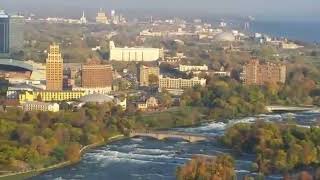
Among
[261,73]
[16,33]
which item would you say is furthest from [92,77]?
[16,33]

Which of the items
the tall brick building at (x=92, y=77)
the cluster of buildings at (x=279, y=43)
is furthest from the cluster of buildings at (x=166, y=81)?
the cluster of buildings at (x=279, y=43)

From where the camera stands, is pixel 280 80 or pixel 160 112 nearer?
pixel 160 112

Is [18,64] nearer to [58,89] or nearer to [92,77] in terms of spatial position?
[92,77]

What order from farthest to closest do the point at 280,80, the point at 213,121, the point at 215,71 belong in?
1. the point at 215,71
2. the point at 280,80
3. the point at 213,121

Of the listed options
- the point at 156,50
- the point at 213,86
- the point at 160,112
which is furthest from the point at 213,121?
the point at 156,50

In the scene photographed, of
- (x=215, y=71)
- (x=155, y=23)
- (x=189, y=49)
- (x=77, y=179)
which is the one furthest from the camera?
(x=155, y=23)

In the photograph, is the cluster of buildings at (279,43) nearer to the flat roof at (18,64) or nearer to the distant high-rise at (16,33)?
the distant high-rise at (16,33)

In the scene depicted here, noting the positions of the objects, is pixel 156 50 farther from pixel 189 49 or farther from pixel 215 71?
pixel 215 71

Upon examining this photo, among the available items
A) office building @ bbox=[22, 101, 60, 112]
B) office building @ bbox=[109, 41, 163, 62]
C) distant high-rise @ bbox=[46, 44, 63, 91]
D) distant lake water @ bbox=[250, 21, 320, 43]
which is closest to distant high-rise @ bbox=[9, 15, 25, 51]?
office building @ bbox=[109, 41, 163, 62]
